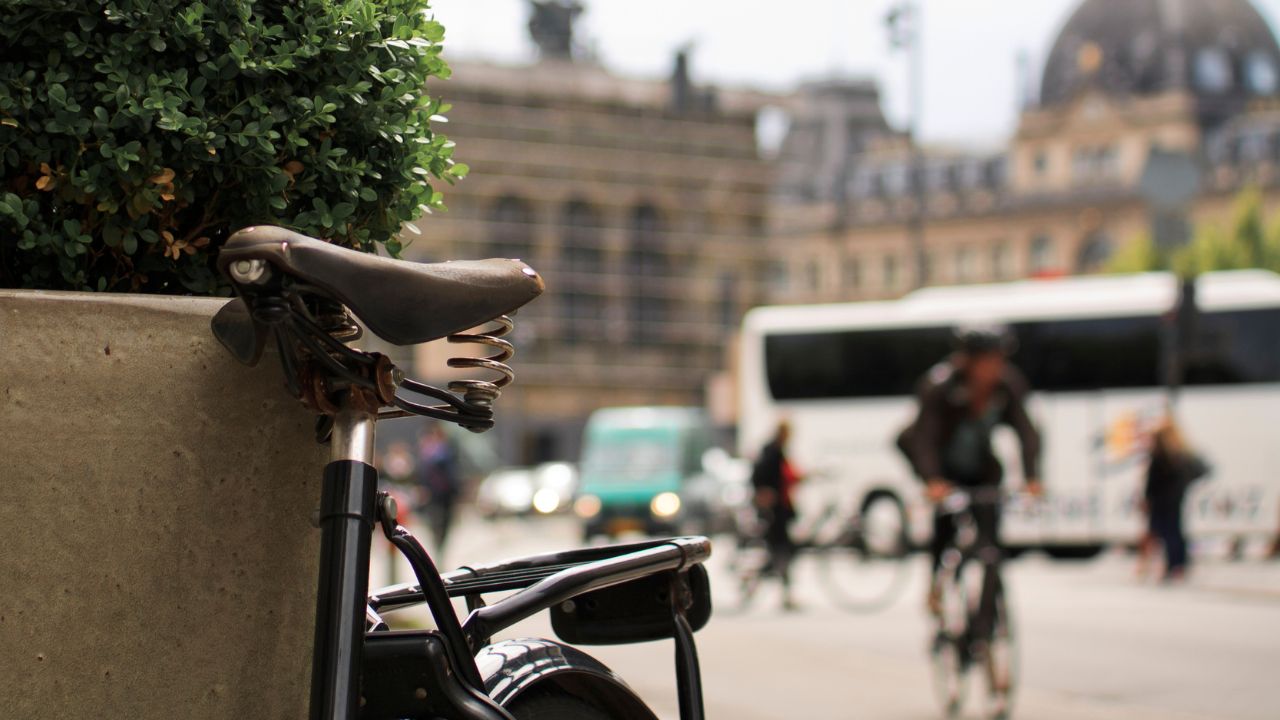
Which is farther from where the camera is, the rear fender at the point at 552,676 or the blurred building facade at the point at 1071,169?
the blurred building facade at the point at 1071,169

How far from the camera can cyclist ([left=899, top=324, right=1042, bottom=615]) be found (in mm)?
8734

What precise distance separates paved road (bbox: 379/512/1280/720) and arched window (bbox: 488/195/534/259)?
5866 cm

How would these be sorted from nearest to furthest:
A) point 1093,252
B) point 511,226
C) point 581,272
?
point 511,226 < point 581,272 < point 1093,252

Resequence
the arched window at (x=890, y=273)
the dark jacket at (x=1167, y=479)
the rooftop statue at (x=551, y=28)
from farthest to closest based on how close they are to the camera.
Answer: the arched window at (x=890, y=273), the rooftop statue at (x=551, y=28), the dark jacket at (x=1167, y=479)

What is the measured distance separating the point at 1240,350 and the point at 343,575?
25631mm

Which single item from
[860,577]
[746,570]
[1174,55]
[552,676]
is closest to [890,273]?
[1174,55]

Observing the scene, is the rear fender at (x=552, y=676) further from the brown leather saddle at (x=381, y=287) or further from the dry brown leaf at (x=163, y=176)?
the dry brown leaf at (x=163, y=176)

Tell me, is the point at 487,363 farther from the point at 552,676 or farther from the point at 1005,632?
the point at 1005,632

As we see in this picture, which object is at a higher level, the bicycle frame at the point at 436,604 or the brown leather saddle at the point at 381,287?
the brown leather saddle at the point at 381,287

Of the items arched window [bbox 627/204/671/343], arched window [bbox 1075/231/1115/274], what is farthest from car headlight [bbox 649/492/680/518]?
arched window [bbox 1075/231/1115/274]

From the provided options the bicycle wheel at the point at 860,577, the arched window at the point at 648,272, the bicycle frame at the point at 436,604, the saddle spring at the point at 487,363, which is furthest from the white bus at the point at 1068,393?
the arched window at the point at 648,272

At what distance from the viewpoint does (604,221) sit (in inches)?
3241

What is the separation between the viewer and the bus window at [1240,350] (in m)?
26.5

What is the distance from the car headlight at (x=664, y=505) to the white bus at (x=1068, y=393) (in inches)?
72.1
